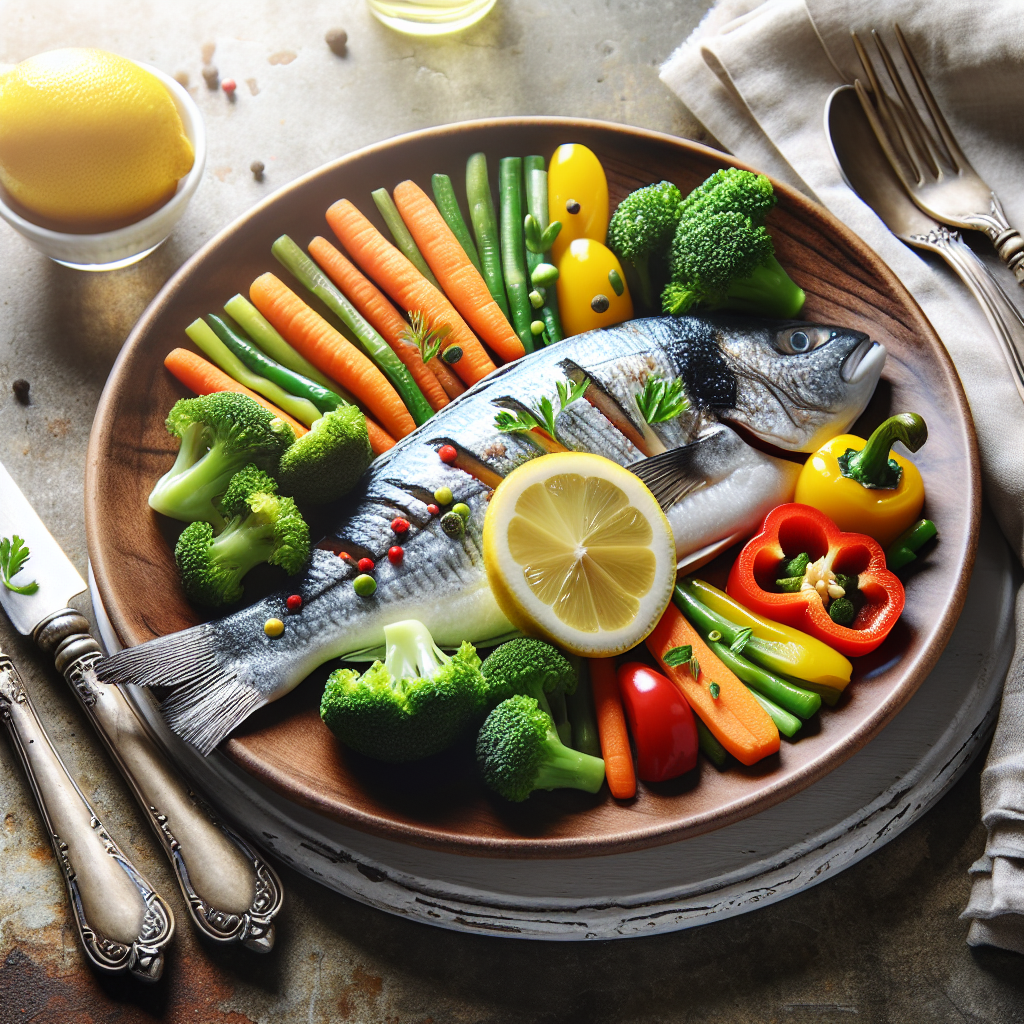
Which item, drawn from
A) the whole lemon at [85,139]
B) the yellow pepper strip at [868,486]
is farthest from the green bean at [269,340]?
the yellow pepper strip at [868,486]

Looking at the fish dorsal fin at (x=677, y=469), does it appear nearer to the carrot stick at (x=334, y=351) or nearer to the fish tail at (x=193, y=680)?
the carrot stick at (x=334, y=351)

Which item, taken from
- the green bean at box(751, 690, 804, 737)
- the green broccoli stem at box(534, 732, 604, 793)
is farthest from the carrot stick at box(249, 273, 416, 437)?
the green bean at box(751, 690, 804, 737)

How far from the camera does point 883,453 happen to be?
2.65 metres

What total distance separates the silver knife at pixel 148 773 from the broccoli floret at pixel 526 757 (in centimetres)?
71

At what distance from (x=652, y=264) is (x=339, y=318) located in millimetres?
1014

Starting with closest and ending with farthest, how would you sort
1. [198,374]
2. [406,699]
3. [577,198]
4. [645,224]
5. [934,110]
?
[406,699]
[198,374]
[645,224]
[577,198]
[934,110]

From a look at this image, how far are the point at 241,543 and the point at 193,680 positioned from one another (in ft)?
1.25

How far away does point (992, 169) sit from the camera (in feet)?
10.6

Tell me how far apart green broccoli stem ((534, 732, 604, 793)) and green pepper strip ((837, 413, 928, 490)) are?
109 cm

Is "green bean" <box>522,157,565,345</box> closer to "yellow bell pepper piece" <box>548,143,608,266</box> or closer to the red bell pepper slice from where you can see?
"yellow bell pepper piece" <box>548,143,608,266</box>

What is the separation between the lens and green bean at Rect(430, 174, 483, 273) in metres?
3.15

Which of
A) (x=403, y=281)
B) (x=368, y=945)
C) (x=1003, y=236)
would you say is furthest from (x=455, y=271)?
(x=368, y=945)

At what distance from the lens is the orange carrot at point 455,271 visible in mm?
3039

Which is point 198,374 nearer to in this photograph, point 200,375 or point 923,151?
point 200,375
